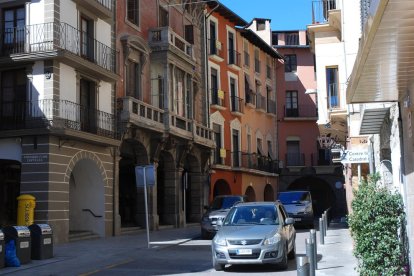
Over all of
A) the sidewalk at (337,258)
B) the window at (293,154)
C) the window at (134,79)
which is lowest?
the sidewalk at (337,258)

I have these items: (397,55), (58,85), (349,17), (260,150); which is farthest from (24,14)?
(260,150)

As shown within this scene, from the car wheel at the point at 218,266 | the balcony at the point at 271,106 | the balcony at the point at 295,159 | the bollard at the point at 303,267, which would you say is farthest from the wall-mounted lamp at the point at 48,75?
the balcony at the point at 295,159

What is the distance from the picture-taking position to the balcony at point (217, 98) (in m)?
37.4

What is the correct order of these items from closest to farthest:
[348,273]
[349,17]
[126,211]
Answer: [348,273], [349,17], [126,211]

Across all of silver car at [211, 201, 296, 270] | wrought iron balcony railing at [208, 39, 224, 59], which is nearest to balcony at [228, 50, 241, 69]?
wrought iron balcony railing at [208, 39, 224, 59]

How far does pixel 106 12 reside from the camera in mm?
24484

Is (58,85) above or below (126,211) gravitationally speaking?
above

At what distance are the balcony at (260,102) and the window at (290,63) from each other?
5556 mm

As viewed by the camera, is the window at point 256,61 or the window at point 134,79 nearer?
the window at point 134,79

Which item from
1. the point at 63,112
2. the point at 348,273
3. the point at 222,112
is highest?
the point at 222,112

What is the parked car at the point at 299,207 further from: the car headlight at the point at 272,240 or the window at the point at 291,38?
the window at the point at 291,38

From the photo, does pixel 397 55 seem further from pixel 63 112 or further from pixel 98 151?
pixel 98 151

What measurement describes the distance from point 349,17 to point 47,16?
10.9 metres

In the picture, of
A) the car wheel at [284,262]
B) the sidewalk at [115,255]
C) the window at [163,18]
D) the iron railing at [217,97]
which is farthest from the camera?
the iron railing at [217,97]
